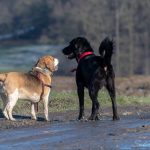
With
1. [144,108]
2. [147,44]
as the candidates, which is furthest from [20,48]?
[144,108]

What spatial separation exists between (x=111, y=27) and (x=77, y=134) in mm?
52968

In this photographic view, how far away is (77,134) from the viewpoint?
13516 mm

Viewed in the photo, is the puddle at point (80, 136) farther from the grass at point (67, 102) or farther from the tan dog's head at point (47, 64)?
the grass at point (67, 102)

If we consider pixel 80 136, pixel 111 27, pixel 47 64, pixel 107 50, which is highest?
pixel 111 27

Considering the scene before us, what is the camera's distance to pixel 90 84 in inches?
623

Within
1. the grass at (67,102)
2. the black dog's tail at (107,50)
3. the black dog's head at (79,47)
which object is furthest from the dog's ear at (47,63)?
the grass at (67,102)

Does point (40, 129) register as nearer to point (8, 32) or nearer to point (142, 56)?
point (142, 56)

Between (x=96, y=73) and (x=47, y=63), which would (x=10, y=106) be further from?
Result: (x=96, y=73)

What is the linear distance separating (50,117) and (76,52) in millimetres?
1566

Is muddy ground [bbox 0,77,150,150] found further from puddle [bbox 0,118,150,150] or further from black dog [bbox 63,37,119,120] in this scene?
black dog [bbox 63,37,119,120]

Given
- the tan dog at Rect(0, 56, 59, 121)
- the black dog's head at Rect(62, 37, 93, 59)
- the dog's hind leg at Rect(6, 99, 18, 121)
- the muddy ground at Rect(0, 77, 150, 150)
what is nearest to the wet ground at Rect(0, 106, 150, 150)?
the muddy ground at Rect(0, 77, 150, 150)

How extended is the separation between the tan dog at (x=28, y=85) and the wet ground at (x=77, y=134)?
385 mm

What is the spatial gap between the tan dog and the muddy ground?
390mm

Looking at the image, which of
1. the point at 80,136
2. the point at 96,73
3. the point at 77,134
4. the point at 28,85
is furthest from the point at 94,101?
the point at 80,136
